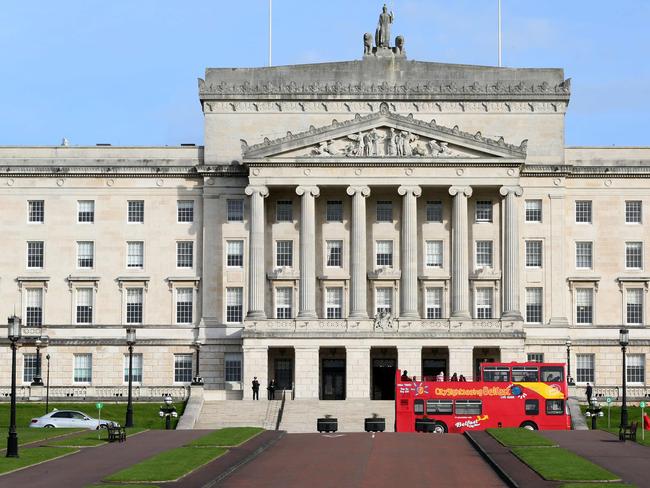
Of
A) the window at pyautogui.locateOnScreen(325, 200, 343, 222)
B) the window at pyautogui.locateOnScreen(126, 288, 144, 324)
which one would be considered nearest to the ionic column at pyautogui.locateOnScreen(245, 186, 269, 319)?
the window at pyautogui.locateOnScreen(325, 200, 343, 222)

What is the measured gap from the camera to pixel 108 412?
4146 inches

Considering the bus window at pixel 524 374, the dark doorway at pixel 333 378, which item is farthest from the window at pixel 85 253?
the bus window at pixel 524 374

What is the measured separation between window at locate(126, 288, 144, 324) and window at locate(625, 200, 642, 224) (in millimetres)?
40179

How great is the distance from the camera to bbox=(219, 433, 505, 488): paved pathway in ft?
183

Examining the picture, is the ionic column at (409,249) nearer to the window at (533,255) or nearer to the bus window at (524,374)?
the window at (533,255)

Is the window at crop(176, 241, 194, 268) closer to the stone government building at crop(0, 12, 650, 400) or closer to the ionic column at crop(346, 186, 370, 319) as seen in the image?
the stone government building at crop(0, 12, 650, 400)

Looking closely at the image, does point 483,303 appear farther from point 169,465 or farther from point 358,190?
point 169,465

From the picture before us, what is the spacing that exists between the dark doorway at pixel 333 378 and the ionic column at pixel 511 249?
13706mm

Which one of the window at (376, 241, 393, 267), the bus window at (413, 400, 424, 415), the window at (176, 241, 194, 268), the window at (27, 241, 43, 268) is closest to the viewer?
the bus window at (413, 400, 424, 415)

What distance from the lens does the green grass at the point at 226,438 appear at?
72.7 metres

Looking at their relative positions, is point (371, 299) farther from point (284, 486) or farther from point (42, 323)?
point (284, 486)

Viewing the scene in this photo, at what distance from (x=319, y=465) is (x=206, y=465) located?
4.77 metres

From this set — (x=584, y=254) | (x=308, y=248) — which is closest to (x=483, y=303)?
(x=584, y=254)

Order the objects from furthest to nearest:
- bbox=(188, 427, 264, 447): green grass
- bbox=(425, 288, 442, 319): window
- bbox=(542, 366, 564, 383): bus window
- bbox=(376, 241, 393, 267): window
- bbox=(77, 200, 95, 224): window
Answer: bbox=(77, 200, 95, 224): window < bbox=(376, 241, 393, 267): window < bbox=(425, 288, 442, 319): window < bbox=(542, 366, 564, 383): bus window < bbox=(188, 427, 264, 447): green grass
